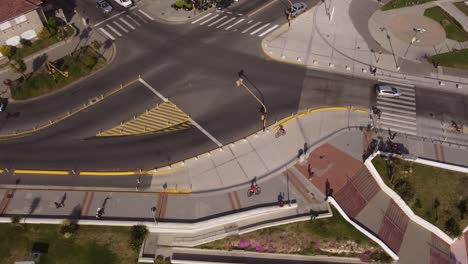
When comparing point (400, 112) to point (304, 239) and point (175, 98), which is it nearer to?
point (304, 239)

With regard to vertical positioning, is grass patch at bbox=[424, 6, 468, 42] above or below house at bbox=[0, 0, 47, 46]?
above

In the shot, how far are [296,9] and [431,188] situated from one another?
45.6 m

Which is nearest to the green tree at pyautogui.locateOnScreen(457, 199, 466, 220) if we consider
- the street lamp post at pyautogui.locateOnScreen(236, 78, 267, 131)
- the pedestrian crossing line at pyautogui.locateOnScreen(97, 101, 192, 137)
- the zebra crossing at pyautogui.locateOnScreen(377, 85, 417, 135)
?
the zebra crossing at pyautogui.locateOnScreen(377, 85, 417, 135)

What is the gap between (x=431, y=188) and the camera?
54.7 meters

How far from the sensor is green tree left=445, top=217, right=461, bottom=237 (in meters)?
51.4

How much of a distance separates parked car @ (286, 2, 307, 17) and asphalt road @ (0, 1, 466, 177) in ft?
37.3

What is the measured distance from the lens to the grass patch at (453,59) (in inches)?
2800

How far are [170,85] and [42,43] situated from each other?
92.4 ft

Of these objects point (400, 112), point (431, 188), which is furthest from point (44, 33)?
point (431, 188)

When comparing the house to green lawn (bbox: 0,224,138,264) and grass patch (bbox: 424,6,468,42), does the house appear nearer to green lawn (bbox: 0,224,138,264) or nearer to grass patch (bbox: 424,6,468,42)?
green lawn (bbox: 0,224,138,264)

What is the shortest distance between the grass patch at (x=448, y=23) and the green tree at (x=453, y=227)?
42088 millimetres

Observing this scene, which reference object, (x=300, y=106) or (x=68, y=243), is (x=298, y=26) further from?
(x=68, y=243)

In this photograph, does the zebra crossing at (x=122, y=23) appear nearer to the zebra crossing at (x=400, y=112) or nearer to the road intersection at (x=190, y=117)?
the road intersection at (x=190, y=117)

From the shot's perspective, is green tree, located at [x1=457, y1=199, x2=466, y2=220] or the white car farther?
the white car
